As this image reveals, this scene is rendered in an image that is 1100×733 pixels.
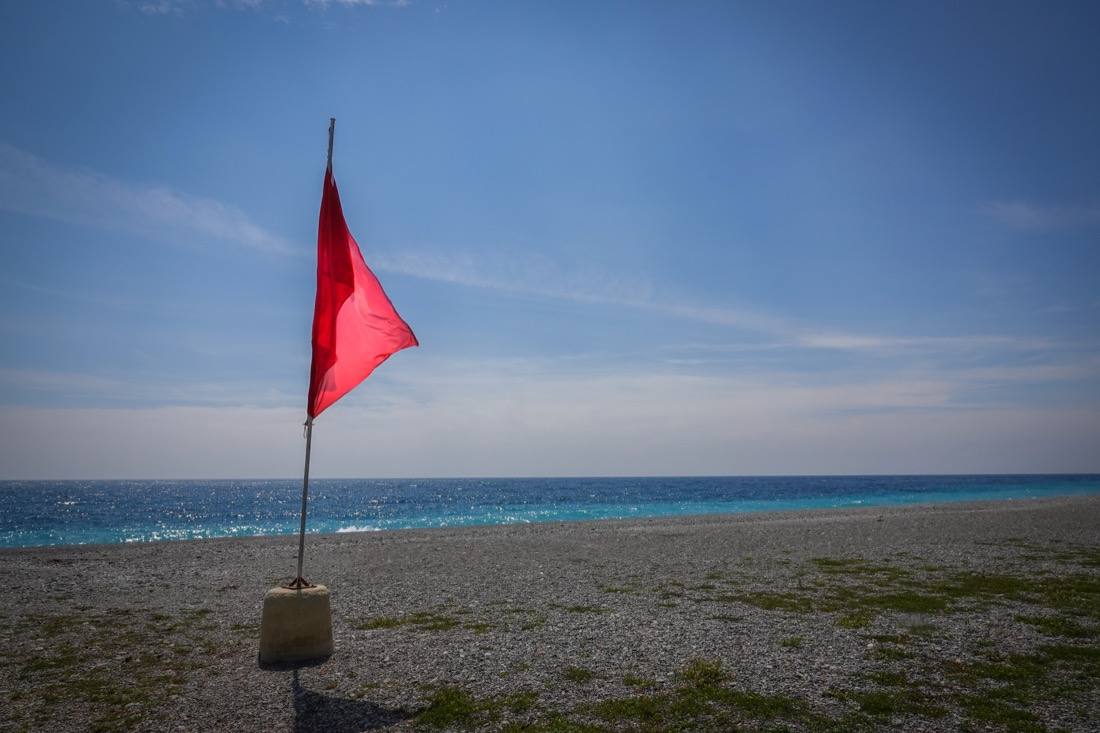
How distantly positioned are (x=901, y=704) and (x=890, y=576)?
36.0 ft

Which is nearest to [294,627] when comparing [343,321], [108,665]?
[108,665]

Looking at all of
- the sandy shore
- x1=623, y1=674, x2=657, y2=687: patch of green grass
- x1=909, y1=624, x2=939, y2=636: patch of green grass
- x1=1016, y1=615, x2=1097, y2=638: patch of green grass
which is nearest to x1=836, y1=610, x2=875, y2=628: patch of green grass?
the sandy shore

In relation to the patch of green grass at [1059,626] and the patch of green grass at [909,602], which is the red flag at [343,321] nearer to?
the patch of green grass at [909,602]

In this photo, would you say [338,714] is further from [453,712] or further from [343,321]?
[343,321]

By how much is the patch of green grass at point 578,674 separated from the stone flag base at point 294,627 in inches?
153

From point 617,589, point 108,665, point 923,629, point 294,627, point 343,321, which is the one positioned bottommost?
point 617,589

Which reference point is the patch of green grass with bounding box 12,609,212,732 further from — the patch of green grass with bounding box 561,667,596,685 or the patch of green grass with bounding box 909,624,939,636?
the patch of green grass with bounding box 909,624,939,636

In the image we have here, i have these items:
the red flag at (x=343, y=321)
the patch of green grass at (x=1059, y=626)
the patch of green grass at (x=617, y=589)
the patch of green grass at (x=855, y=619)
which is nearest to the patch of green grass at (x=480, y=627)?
the patch of green grass at (x=617, y=589)

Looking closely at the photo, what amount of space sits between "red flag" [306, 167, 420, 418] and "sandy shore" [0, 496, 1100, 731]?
4.36m

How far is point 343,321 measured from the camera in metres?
10.6

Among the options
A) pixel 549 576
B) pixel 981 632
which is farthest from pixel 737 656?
pixel 549 576

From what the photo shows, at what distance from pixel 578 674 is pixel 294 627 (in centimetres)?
442

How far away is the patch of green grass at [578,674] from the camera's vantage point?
29.3ft

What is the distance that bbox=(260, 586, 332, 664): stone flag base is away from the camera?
1001 centimetres
